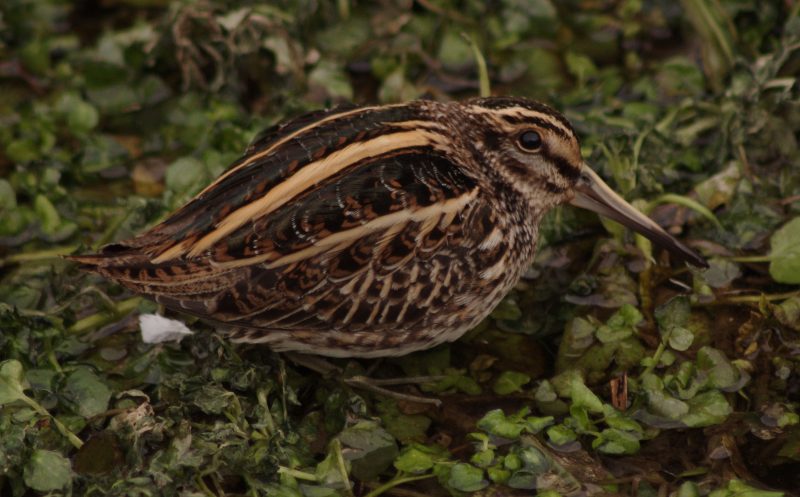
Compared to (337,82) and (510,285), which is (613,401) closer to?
(510,285)

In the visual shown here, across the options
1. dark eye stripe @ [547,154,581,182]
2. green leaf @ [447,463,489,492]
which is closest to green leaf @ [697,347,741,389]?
dark eye stripe @ [547,154,581,182]

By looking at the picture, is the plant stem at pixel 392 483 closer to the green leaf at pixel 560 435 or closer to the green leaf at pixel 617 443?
the green leaf at pixel 560 435

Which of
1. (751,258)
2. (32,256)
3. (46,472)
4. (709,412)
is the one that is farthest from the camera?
(32,256)

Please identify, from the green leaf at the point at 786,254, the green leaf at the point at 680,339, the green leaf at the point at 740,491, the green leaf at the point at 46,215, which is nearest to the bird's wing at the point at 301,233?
the green leaf at the point at 680,339

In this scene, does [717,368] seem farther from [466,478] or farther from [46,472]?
[46,472]

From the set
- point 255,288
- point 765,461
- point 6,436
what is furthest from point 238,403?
point 765,461

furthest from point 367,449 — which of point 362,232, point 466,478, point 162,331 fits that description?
point 162,331
